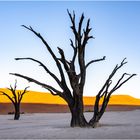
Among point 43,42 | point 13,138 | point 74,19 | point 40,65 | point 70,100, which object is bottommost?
point 13,138

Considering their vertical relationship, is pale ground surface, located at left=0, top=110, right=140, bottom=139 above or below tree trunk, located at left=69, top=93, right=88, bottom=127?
below

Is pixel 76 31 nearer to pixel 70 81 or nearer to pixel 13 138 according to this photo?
pixel 70 81

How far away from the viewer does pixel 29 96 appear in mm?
97750

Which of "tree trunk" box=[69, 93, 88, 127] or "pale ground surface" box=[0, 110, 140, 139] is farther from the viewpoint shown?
"tree trunk" box=[69, 93, 88, 127]

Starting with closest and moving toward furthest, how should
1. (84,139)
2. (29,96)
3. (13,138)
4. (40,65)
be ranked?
(84,139) < (13,138) < (40,65) < (29,96)

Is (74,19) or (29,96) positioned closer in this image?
(74,19)

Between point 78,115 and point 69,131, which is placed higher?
point 78,115

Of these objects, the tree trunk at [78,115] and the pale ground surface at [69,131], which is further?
the tree trunk at [78,115]

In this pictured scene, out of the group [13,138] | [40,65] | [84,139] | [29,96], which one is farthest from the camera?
[29,96]

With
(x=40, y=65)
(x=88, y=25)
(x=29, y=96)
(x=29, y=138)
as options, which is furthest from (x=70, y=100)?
(x=29, y=96)

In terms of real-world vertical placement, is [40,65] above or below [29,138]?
above

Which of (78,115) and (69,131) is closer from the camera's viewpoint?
(69,131)

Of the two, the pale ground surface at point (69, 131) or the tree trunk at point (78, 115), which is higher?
the tree trunk at point (78, 115)

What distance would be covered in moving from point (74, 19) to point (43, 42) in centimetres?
160
